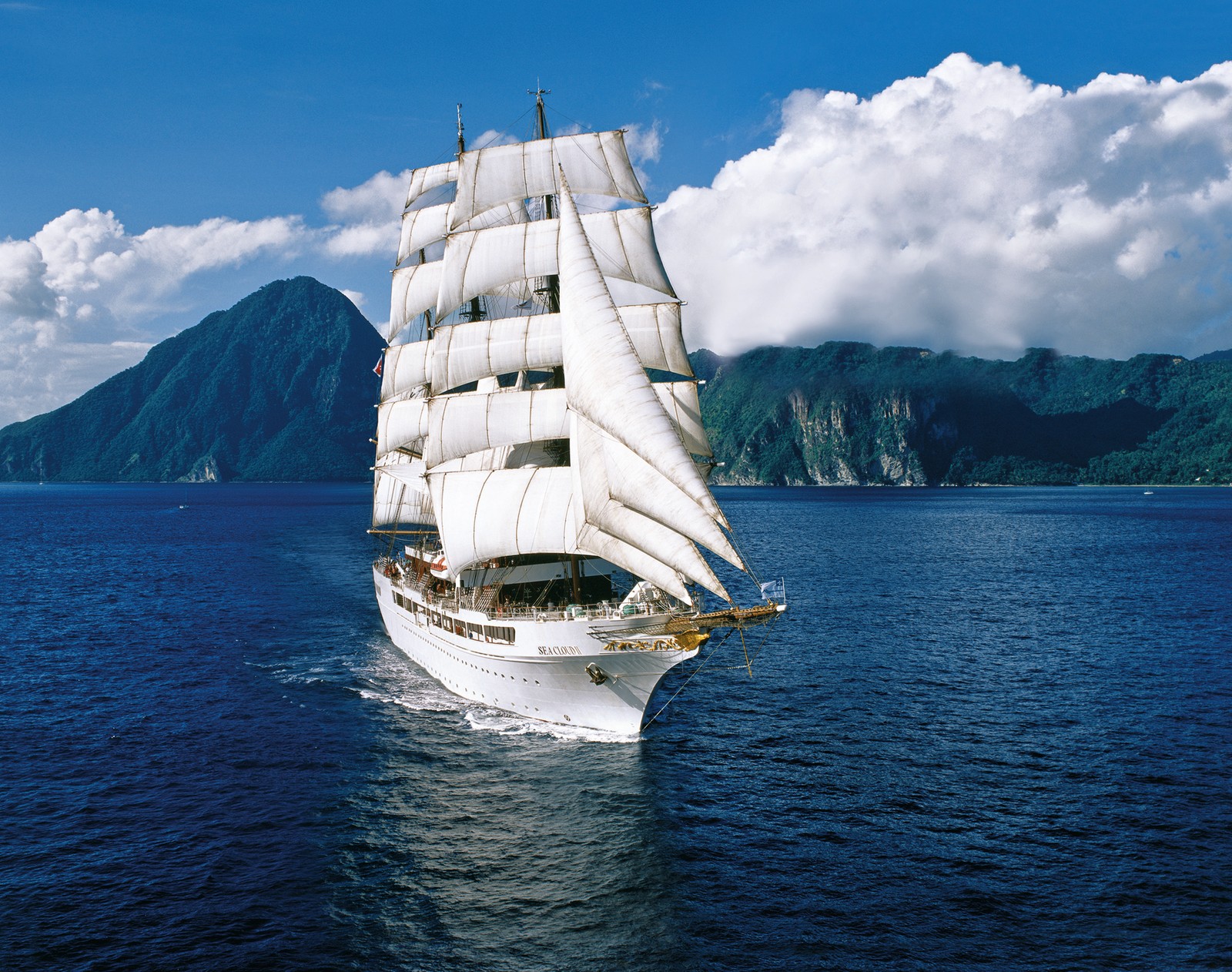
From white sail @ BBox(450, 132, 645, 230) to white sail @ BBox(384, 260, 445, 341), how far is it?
13957 mm

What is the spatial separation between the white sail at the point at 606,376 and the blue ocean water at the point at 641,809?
12.8 metres

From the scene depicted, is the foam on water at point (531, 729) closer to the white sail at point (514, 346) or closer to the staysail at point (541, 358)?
the staysail at point (541, 358)

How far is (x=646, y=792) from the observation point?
Answer: 34.1 meters

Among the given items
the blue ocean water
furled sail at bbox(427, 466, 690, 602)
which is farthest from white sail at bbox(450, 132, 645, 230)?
the blue ocean water

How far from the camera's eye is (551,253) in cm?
5091

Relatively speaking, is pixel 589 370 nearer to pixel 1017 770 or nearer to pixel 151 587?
pixel 1017 770

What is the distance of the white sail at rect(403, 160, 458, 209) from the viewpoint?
73.2 meters

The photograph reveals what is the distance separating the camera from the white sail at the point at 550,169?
53031 millimetres

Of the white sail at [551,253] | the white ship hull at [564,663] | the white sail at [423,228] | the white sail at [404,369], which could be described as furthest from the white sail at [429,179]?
the white ship hull at [564,663]

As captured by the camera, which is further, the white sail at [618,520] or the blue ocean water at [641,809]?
the white sail at [618,520]

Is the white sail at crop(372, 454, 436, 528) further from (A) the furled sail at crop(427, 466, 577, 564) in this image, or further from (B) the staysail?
(A) the furled sail at crop(427, 466, 577, 564)

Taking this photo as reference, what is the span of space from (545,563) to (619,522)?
12908 millimetres

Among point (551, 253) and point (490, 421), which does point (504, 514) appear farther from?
point (551, 253)

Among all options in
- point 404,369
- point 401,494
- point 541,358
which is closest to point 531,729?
point 541,358
